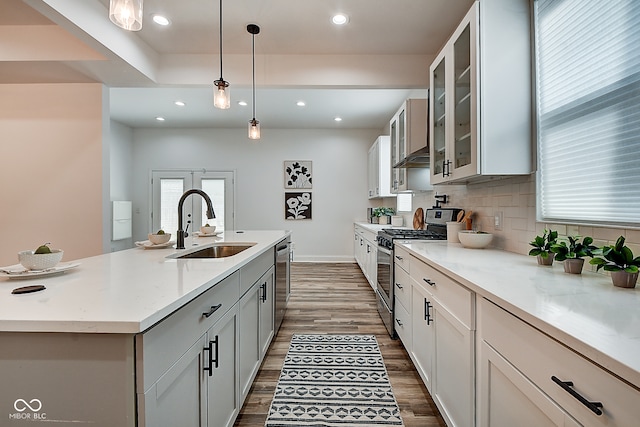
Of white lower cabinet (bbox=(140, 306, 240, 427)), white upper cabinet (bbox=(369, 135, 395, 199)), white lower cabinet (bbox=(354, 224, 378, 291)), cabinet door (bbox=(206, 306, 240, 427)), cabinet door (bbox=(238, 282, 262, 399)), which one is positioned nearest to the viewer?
white lower cabinet (bbox=(140, 306, 240, 427))

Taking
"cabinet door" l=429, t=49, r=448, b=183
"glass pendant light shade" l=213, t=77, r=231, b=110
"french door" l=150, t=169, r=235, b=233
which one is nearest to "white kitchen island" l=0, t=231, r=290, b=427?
"glass pendant light shade" l=213, t=77, r=231, b=110

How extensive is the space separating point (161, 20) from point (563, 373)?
3.48m

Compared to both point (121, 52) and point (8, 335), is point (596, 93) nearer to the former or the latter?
point (8, 335)

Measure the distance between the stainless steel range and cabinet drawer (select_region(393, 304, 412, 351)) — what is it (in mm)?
112

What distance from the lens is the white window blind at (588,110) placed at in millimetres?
1242

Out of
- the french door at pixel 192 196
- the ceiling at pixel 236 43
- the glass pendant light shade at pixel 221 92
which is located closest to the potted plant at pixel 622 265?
the ceiling at pixel 236 43

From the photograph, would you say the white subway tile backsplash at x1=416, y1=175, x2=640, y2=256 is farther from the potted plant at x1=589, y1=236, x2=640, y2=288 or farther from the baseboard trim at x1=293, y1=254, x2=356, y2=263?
the baseboard trim at x1=293, y1=254, x2=356, y2=263

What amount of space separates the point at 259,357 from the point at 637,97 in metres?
2.33

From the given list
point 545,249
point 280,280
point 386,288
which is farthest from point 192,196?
point 545,249

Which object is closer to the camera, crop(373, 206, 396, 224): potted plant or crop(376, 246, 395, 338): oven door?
crop(376, 246, 395, 338): oven door

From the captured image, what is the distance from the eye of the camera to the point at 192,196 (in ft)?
22.2

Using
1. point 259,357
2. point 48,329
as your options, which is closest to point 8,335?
point 48,329

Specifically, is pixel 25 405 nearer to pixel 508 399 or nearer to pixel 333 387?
pixel 508 399

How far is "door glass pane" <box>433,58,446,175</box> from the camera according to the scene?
2.50 m
